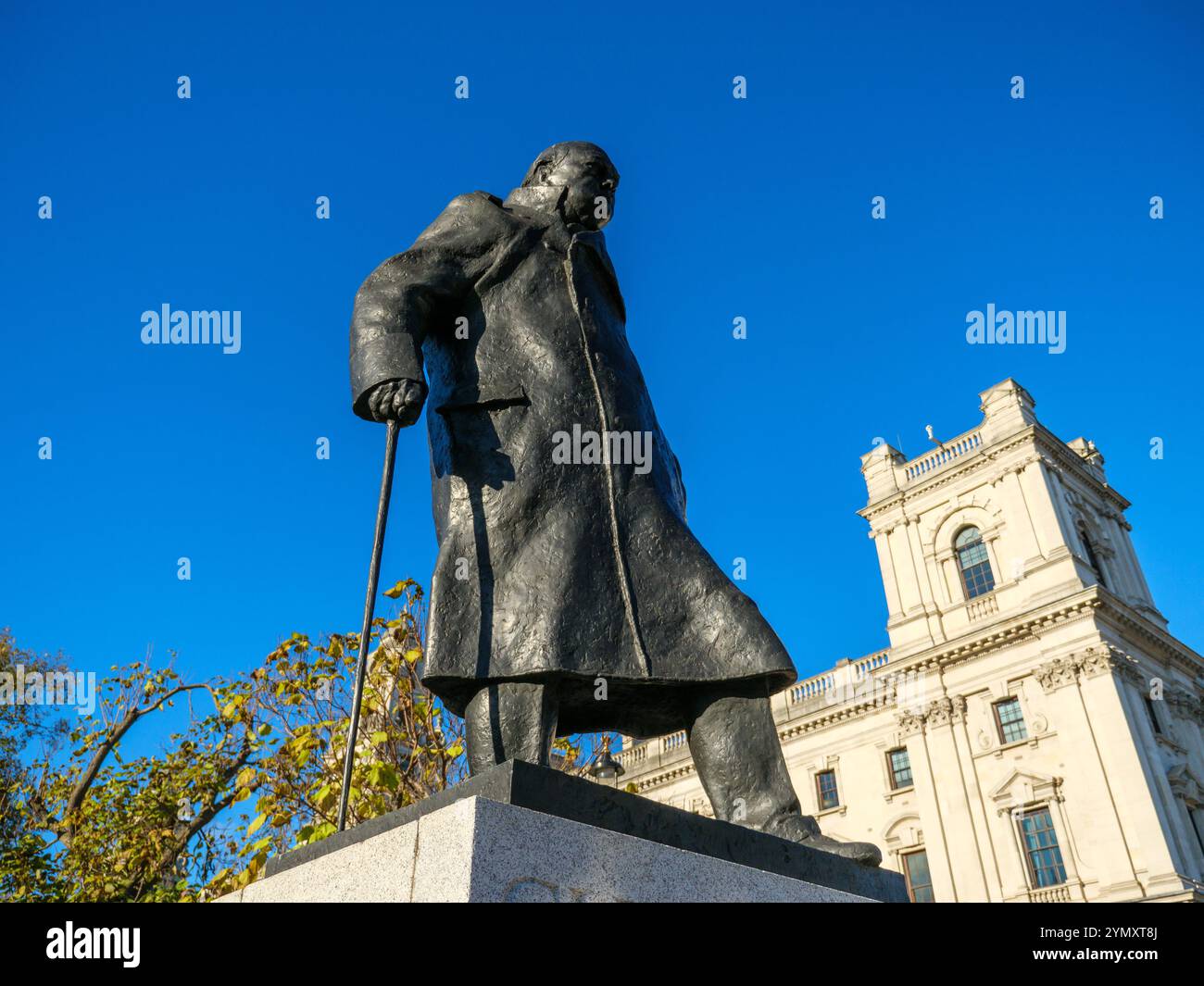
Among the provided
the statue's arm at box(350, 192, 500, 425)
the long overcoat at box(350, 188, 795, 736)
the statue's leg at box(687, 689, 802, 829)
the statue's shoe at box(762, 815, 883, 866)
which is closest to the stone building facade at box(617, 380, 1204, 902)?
the statue's shoe at box(762, 815, 883, 866)

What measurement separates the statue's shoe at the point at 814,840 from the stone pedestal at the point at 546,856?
55 millimetres

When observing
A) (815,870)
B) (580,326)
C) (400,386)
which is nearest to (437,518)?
(400,386)

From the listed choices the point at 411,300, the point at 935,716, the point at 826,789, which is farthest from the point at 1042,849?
the point at 411,300

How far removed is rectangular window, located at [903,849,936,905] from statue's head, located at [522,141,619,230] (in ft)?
94.0

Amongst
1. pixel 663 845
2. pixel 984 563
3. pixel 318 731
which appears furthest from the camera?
pixel 984 563

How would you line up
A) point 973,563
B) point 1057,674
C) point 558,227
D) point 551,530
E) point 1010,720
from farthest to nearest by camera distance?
point 973,563, point 1010,720, point 1057,674, point 558,227, point 551,530

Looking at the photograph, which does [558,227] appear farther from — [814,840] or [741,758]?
[814,840]

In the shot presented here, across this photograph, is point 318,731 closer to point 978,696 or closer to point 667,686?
point 667,686

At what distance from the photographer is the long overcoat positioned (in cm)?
302

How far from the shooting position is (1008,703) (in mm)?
28703

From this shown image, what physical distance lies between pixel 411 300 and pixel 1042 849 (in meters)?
28.4

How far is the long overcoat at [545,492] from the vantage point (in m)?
3.02

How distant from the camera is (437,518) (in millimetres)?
3443
